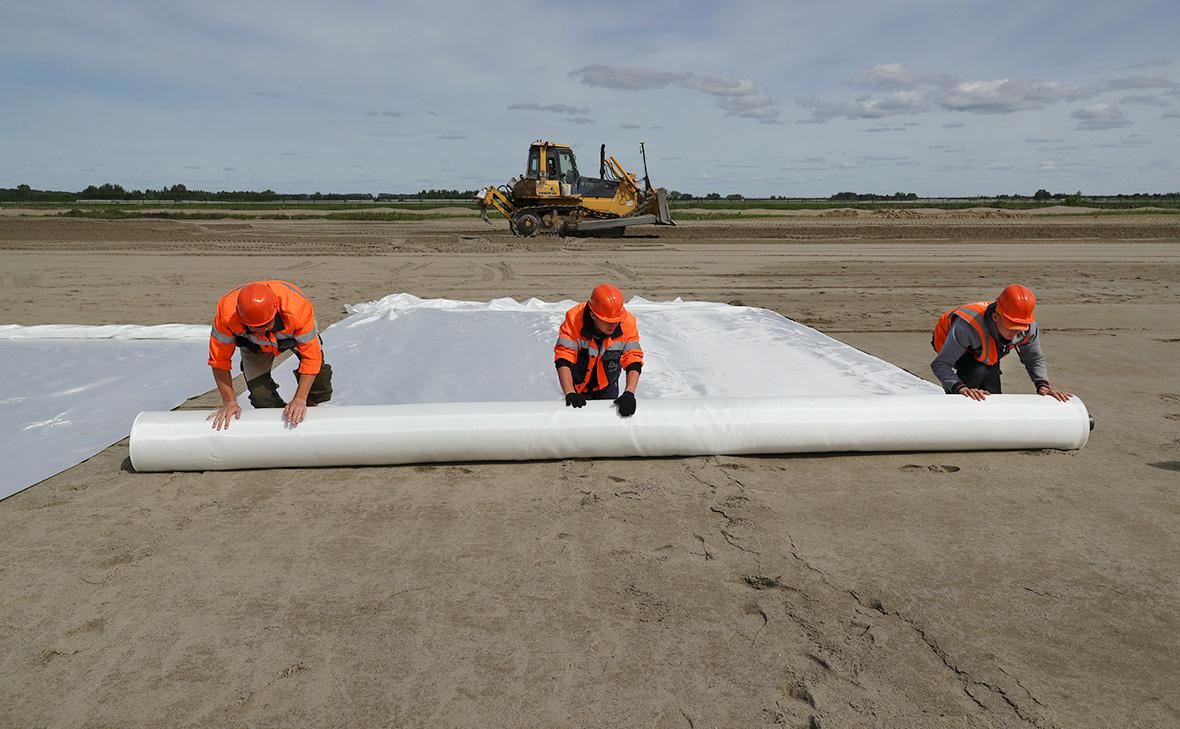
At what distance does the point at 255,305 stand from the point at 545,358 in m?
3.04

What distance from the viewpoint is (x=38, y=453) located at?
4.60 metres

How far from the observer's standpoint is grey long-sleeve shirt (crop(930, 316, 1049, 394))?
475 cm

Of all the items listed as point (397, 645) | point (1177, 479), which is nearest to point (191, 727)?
point (397, 645)

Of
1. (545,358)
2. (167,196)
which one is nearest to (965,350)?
(545,358)

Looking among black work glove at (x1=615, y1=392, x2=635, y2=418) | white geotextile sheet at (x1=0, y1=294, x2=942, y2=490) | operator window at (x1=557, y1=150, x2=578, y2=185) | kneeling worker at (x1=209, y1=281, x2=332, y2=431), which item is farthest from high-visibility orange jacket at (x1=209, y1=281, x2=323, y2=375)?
operator window at (x1=557, y1=150, x2=578, y2=185)

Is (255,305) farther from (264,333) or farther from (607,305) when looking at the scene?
(607,305)

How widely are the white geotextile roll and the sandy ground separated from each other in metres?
0.12

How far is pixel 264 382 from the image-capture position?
4.86 m

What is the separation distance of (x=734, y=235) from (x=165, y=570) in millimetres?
23086

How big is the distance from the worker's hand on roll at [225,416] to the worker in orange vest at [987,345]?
4.43 m

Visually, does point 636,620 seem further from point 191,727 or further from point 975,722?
point 191,727

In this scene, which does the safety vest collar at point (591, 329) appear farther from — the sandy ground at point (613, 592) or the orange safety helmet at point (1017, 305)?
the orange safety helmet at point (1017, 305)

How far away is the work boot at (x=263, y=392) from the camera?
4.83 metres

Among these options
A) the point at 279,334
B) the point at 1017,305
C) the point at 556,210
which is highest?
the point at 556,210
